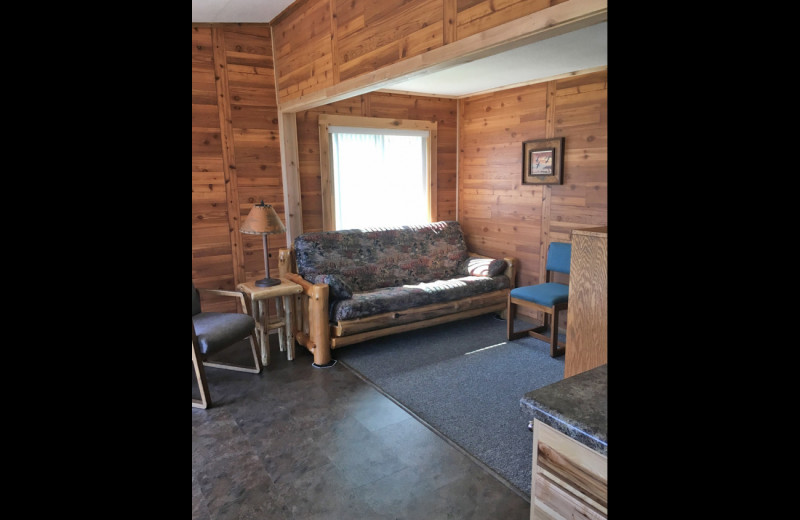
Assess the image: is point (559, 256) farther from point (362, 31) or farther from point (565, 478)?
point (565, 478)

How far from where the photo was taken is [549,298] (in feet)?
12.5

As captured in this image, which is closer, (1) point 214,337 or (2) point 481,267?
(1) point 214,337

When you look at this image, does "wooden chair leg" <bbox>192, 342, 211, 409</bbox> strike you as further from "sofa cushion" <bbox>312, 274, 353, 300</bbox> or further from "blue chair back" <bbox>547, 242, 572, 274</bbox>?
"blue chair back" <bbox>547, 242, 572, 274</bbox>

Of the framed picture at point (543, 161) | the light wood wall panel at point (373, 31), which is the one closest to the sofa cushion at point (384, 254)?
the framed picture at point (543, 161)

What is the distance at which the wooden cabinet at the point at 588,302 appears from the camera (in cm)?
175

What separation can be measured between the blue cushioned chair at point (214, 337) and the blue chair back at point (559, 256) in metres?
2.56

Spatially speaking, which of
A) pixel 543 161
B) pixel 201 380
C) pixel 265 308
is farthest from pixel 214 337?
pixel 543 161

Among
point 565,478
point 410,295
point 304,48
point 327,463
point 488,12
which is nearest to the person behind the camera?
point 565,478

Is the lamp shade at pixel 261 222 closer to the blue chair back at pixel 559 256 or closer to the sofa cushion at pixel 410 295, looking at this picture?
the sofa cushion at pixel 410 295

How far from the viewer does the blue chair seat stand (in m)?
3.80

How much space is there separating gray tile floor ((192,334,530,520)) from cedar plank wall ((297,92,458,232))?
6.38 feet

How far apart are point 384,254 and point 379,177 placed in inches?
34.7
